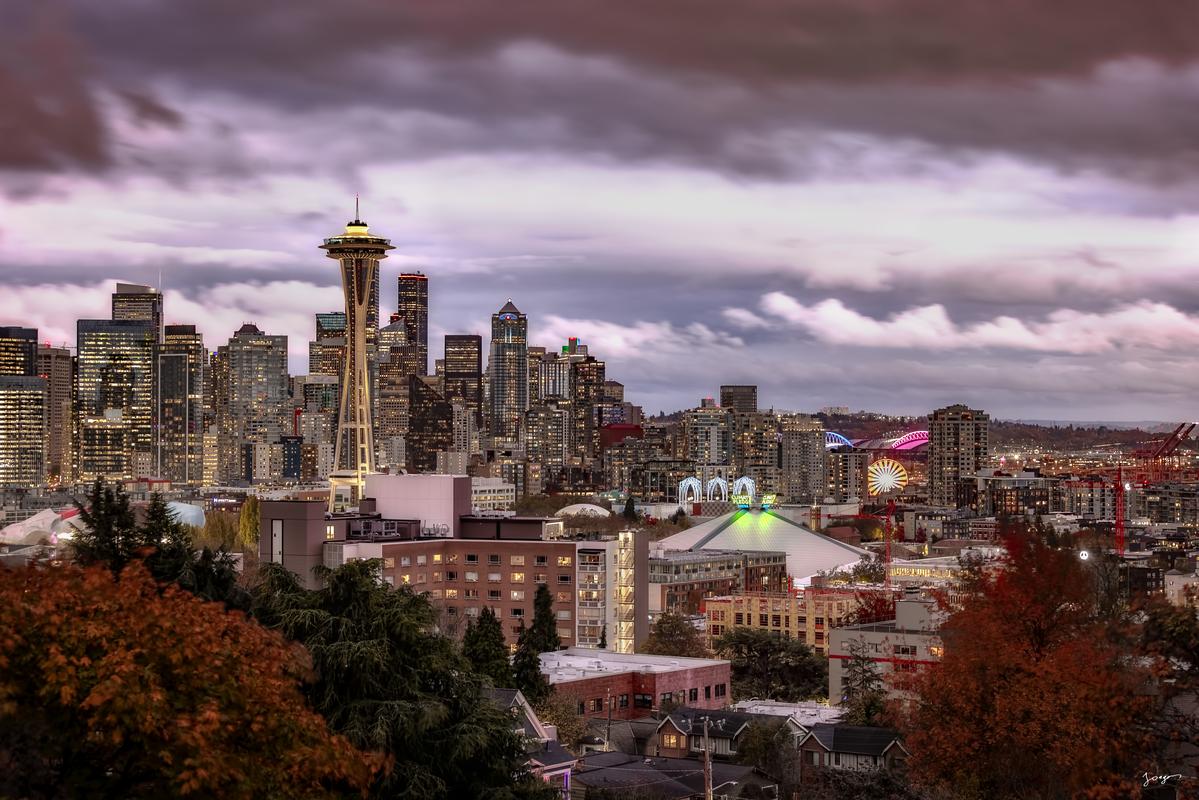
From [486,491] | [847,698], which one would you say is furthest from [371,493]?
[486,491]

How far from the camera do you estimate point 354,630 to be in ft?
65.5

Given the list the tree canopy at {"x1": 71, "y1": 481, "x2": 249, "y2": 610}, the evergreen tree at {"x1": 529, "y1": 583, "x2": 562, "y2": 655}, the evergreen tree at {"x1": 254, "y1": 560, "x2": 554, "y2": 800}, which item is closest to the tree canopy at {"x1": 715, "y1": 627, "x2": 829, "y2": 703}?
the evergreen tree at {"x1": 529, "y1": 583, "x2": 562, "y2": 655}

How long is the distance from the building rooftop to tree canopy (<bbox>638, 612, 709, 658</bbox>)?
313 inches

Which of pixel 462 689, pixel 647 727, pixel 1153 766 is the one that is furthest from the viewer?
pixel 647 727

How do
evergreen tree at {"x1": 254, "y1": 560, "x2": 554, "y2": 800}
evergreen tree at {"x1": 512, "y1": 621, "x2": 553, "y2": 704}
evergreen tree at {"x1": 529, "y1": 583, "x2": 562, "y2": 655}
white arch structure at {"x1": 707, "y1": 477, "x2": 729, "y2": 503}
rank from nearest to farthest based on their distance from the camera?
evergreen tree at {"x1": 254, "y1": 560, "x2": 554, "y2": 800} < evergreen tree at {"x1": 512, "y1": 621, "x2": 553, "y2": 704} < evergreen tree at {"x1": 529, "y1": 583, "x2": 562, "y2": 655} < white arch structure at {"x1": 707, "y1": 477, "x2": 729, "y2": 503}

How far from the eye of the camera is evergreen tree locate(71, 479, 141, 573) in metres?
20.8

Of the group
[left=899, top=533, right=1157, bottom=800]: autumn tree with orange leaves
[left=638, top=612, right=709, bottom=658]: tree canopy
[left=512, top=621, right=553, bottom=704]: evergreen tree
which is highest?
[left=899, top=533, right=1157, bottom=800]: autumn tree with orange leaves

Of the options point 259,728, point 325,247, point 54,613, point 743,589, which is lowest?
point 743,589

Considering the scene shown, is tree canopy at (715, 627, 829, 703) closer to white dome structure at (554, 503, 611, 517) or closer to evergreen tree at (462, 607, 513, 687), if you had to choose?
evergreen tree at (462, 607, 513, 687)

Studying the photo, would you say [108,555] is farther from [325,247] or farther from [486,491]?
[486,491]

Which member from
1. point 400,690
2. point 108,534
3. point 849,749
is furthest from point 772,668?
point 400,690

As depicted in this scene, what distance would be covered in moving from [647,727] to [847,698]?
23.2ft

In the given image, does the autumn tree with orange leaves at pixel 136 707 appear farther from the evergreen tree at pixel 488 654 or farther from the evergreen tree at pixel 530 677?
the evergreen tree at pixel 530 677

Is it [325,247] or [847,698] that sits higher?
[325,247]
